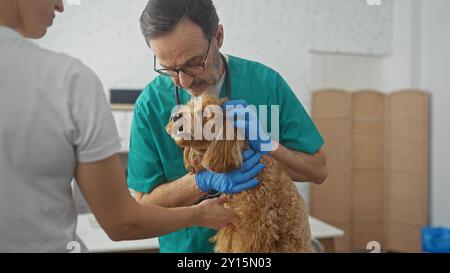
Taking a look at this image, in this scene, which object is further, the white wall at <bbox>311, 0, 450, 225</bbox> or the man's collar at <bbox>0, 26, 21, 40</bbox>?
the white wall at <bbox>311, 0, 450, 225</bbox>

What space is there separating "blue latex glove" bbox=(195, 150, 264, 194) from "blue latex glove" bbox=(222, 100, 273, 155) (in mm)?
23

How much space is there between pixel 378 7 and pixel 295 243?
25.7 inches

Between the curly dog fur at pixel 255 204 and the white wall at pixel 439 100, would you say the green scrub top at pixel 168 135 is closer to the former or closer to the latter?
the curly dog fur at pixel 255 204

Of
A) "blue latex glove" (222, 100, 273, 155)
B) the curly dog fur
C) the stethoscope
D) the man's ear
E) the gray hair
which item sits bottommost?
the curly dog fur

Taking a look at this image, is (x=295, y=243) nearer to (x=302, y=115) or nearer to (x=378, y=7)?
(x=302, y=115)

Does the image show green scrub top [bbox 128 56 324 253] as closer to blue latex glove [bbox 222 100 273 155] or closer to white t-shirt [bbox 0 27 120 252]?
blue latex glove [bbox 222 100 273 155]

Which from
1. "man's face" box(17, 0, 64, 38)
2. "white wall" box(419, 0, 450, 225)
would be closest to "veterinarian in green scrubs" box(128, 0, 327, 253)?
"man's face" box(17, 0, 64, 38)

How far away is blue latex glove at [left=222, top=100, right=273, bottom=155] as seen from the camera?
93 cm

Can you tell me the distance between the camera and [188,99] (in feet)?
3.23

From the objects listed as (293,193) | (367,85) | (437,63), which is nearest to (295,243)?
(293,193)

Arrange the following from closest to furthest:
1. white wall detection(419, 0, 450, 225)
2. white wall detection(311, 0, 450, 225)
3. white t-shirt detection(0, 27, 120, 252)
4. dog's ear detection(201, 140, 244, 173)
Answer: white t-shirt detection(0, 27, 120, 252), dog's ear detection(201, 140, 244, 173), white wall detection(311, 0, 450, 225), white wall detection(419, 0, 450, 225)

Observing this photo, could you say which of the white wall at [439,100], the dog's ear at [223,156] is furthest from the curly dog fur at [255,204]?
the white wall at [439,100]

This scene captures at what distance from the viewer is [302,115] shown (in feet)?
3.57

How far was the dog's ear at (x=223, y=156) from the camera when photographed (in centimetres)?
92
